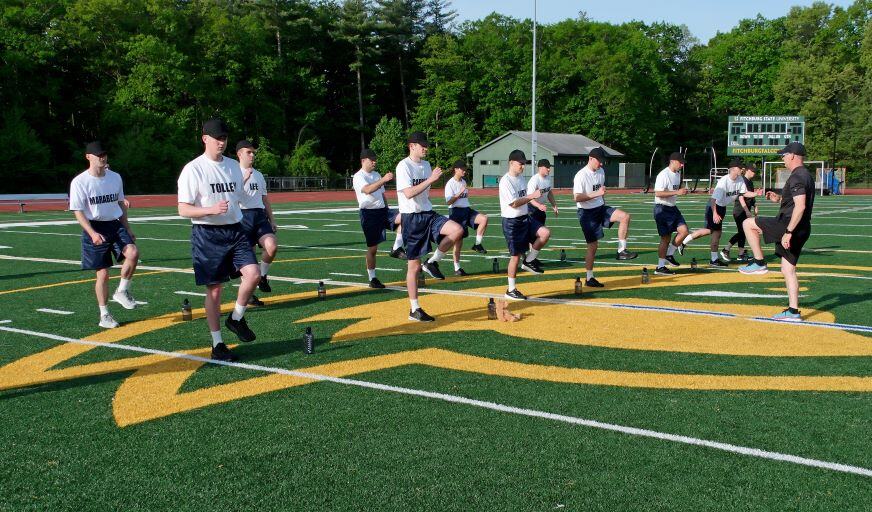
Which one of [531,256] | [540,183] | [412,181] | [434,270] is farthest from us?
[540,183]

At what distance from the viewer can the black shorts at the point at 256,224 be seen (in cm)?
986

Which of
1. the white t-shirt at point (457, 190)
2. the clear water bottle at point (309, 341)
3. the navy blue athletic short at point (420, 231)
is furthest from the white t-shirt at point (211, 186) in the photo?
the white t-shirt at point (457, 190)

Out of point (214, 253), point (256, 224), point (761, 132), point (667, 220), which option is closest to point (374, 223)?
point (256, 224)

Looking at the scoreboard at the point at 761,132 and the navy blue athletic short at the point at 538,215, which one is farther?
the scoreboard at the point at 761,132

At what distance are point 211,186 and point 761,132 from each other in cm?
4709

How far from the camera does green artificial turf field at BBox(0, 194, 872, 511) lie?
4.13 meters

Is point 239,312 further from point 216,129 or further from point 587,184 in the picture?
point 587,184

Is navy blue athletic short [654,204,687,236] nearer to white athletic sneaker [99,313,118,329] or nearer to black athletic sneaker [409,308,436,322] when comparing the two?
black athletic sneaker [409,308,436,322]

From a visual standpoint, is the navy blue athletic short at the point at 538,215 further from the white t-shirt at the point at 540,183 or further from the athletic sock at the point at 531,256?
the athletic sock at the point at 531,256

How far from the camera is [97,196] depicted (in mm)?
8875

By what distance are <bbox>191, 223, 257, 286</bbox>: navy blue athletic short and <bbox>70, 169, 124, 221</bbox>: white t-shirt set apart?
2.49 m

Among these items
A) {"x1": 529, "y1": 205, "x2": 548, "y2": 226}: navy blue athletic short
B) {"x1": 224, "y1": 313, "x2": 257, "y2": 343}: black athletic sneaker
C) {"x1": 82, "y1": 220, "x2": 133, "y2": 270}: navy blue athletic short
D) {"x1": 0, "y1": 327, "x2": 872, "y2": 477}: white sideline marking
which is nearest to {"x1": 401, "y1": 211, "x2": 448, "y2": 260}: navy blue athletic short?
{"x1": 224, "y1": 313, "x2": 257, "y2": 343}: black athletic sneaker

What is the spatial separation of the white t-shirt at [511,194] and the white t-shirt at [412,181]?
1.62m

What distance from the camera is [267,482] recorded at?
424cm
